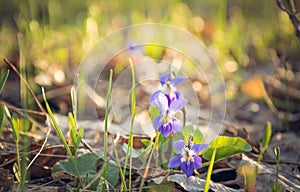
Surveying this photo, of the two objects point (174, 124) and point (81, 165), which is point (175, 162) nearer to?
point (174, 124)

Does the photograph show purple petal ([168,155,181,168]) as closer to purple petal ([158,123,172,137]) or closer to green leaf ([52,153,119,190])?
purple petal ([158,123,172,137])

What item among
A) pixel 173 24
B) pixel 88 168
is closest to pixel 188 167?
pixel 88 168

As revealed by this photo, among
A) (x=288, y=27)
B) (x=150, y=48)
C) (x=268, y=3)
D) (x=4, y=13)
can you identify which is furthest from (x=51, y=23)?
(x=268, y=3)

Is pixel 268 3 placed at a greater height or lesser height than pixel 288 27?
greater

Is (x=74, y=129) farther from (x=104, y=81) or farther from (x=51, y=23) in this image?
(x=51, y=23)

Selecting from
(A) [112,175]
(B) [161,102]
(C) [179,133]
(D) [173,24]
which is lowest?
(A) [112,175]

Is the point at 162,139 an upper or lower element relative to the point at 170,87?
lower
